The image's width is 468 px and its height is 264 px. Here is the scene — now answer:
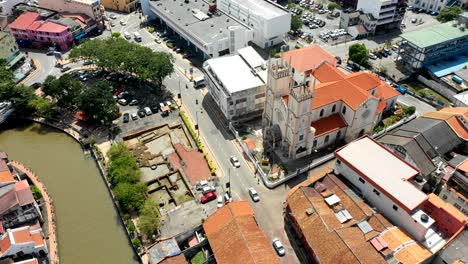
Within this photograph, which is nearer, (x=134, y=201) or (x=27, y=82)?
(x=134, y=201)

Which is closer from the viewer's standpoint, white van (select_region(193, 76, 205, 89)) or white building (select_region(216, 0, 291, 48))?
white van (select_region(193, 76, 205, 89))

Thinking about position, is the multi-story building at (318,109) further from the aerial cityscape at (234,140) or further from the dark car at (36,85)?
the dark car at (36,85)

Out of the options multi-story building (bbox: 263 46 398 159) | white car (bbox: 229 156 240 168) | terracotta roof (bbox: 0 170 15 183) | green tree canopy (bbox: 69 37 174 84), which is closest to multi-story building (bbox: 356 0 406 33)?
multi-story building (bbox: 263 46 398 159)

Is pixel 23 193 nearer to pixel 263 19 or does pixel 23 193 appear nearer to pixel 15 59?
pixel 15 59

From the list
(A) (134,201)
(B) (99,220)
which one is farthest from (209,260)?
(B) (99,220)

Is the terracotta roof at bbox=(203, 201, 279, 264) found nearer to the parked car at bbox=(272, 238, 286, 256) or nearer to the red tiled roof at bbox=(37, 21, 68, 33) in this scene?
the parked car at bbox=(272, 238, 286, 256)

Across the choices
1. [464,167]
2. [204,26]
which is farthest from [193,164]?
[204,26]

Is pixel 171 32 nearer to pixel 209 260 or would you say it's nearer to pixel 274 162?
pixel 274 162
